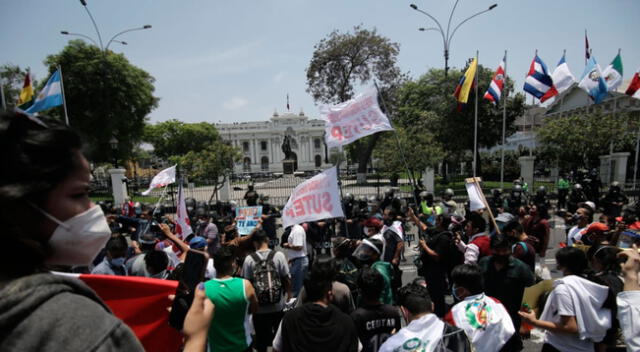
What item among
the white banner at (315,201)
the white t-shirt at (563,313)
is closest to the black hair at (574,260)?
the white t-shirt at (563,313)

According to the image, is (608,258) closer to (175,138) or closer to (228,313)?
(228,313)

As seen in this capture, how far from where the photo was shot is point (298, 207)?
4.78 m

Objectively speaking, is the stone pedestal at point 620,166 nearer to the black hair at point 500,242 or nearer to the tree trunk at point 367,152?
the tree trunk at point 367,152

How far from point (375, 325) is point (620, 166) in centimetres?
2269

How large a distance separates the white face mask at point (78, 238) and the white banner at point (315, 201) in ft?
11.9

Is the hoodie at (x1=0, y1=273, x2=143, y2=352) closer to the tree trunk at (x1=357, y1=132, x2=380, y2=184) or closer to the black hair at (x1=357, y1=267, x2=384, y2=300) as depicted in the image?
the black hair at (x1=357, y1=267, x2=384, y2=300)

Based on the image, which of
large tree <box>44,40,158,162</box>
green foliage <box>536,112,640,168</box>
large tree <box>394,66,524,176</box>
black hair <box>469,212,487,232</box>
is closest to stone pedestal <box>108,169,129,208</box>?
large tree <box>44,40,158,162</box>

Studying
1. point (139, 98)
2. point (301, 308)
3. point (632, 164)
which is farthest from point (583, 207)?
point (139, 98)

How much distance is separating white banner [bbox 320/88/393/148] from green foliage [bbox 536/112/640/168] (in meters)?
19.3

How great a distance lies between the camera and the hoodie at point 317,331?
2.27 metres

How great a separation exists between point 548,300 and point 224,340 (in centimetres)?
264

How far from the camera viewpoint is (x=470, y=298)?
260 centimetres

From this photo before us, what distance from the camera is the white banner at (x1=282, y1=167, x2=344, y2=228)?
4.60 meters

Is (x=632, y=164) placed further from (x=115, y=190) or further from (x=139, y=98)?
(x=139, y=98)
